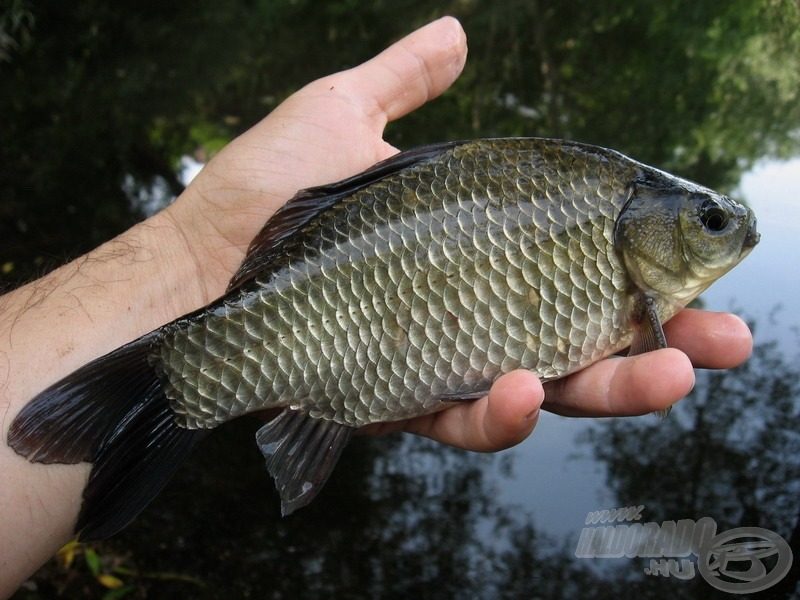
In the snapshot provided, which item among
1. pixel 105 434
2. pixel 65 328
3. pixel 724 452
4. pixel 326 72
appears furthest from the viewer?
pixel 326 72

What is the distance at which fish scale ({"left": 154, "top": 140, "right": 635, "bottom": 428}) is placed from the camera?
1769mm

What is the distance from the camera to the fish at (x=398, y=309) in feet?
5.68

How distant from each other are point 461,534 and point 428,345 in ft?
6.01

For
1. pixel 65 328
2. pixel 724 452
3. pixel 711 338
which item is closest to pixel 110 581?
pixel 65 328

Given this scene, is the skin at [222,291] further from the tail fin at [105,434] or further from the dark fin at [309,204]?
the dark fin at [309,204]

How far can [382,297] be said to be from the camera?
1.79m

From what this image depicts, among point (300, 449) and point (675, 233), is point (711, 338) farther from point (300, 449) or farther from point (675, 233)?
point (300, 449)

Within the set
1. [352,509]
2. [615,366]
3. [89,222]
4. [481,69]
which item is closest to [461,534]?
[352,509]

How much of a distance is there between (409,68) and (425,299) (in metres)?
1.09

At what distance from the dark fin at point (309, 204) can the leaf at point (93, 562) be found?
184 cm

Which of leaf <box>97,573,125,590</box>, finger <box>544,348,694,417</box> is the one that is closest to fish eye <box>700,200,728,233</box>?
finger <box>544,348,694,417</box>

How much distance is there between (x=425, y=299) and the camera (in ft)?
5.90

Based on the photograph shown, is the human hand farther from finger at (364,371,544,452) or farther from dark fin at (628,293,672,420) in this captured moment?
dark fin at (628,293,672,420)

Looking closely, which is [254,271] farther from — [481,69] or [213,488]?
[481,69]
